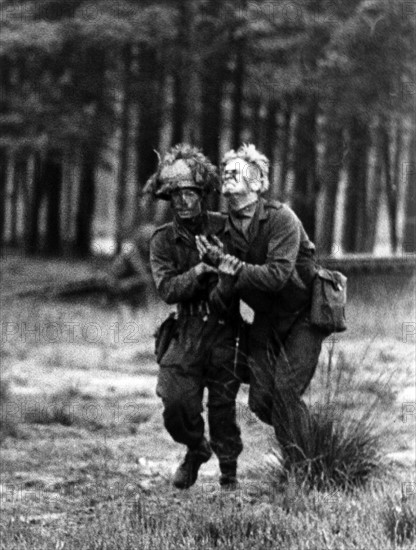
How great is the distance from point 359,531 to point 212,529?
0.67m

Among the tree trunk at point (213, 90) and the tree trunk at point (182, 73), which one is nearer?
the tree trunk at point (182, 73)

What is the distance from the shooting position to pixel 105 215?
192ft

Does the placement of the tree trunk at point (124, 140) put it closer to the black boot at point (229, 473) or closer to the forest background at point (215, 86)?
the forest background at point (215, 86)

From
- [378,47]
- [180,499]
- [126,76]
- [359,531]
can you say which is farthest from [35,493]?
[126,76]

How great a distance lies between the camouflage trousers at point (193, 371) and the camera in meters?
7.51

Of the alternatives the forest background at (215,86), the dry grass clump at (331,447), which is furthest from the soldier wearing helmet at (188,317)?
the forest background at (215,86)

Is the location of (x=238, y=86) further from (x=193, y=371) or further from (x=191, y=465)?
(x=193, y=371)

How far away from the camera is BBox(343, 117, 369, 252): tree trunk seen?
94.5 feet

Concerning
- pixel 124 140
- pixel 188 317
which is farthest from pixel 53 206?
pixel 188 317

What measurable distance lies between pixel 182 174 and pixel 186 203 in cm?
15

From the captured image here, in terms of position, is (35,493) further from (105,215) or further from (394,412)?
(105,215)

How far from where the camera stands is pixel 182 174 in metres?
7.39

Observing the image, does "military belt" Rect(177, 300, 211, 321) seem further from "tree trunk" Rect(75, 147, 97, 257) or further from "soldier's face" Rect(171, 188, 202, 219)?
"tree trunk" Rect(75, 147, 97, 257)

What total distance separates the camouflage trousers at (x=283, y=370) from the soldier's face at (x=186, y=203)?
2.18 feet
